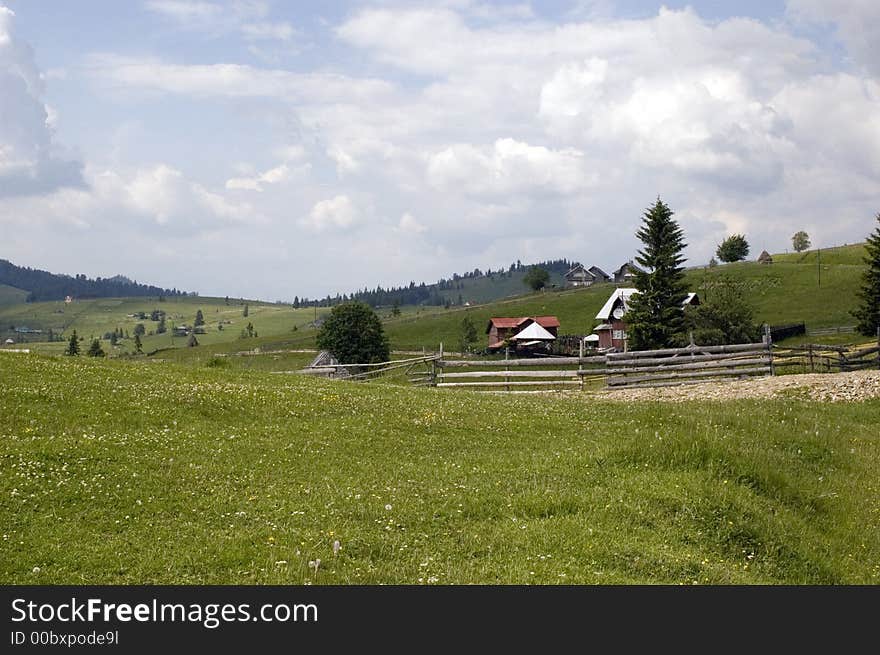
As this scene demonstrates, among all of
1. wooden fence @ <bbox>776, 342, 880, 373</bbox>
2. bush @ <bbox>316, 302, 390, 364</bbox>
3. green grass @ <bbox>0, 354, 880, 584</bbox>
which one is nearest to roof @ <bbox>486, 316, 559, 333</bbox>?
bush @ <bbox>316, 302, 390, 364</bbox>

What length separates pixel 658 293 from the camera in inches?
3063

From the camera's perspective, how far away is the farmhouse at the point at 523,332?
134 m

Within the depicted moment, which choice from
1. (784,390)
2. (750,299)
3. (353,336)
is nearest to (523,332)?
(750,299)

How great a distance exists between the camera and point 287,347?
167 m

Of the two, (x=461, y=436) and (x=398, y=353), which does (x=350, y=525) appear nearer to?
(x=461, y=436)

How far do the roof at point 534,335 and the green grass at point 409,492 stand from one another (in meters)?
110

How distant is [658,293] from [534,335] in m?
57.1

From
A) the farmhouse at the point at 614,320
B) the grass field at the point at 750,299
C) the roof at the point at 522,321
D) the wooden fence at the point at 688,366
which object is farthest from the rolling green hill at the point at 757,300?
the wooden fence at the point at 688,366

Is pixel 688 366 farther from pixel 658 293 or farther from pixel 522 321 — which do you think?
pixel 522 321

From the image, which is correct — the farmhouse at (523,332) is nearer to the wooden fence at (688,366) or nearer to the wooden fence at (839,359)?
the wooden fence at (839,359)

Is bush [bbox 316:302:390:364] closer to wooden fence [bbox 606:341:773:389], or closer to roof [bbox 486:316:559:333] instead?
roof [bbox 486:316:559:333]

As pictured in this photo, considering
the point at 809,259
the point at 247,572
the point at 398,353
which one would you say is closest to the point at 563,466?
the point at 247,572

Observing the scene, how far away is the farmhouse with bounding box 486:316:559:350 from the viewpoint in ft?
440
